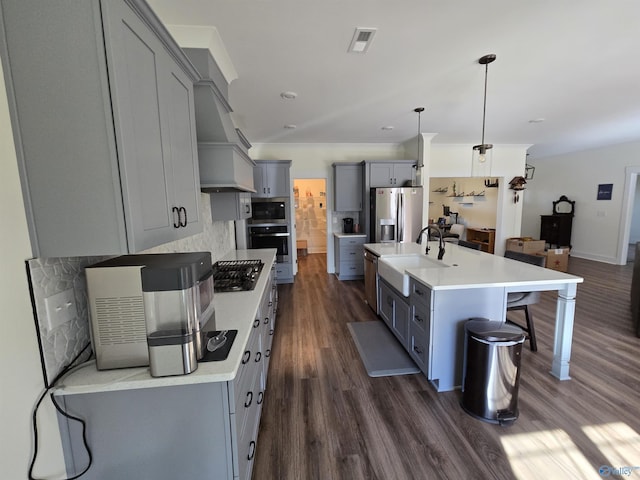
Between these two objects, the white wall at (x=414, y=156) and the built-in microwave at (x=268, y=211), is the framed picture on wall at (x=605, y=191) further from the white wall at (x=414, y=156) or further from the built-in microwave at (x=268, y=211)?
the built-in microwave at (x=268, y=211)

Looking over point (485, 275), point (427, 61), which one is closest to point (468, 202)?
point (427, 61)

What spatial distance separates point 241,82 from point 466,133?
407 cm

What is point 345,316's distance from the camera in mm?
3561

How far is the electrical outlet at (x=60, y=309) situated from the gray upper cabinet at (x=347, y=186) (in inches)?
180

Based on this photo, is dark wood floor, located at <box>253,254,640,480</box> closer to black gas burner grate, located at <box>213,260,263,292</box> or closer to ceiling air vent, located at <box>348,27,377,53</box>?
black gas burner grate, located at <box>213,260,263,292</box>

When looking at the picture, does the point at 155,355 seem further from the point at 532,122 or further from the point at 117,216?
the point at 532,122

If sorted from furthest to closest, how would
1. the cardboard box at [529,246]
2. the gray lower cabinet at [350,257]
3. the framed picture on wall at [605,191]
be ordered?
the framed picture on wall at [605,191], the cardboard box at [529,246], the gray lower cabinet at [350,257]

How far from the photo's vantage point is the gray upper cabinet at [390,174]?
5062mm

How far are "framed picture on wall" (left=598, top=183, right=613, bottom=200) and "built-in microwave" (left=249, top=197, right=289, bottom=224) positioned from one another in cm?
723

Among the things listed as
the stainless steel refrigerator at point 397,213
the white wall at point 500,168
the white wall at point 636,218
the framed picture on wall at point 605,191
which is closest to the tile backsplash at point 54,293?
the stainless steel refrigerator at point 397,213

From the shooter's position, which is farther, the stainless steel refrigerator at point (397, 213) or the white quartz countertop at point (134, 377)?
the stainless steel refrigerator at point (397, 213)

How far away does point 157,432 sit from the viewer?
41.1 inches

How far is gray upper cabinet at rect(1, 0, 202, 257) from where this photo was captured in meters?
0.78

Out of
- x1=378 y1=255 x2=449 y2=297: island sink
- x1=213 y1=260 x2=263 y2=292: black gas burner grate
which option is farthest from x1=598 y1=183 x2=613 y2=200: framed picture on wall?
x1=213 y1=260 x2=263 y2=292: black gas burner grate
